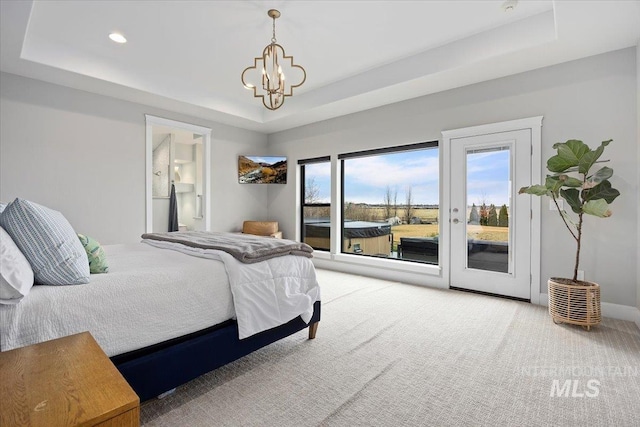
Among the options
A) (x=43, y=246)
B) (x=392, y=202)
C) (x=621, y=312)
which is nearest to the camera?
(x=43, y=246)

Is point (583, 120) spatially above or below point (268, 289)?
above

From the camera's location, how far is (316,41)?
3297 mm

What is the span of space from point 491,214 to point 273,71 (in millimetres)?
2885

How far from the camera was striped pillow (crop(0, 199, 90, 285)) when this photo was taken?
1378 millimetres

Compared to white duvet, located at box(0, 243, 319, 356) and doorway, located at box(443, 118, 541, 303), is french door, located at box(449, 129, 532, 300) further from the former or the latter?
white duvet, located at box(0, 243, 319, 356)

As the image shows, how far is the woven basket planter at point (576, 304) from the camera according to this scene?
2.61 metres

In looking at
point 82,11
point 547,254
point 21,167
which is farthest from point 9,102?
point 547,254

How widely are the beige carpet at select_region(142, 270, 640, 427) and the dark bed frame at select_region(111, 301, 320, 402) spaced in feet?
0.56

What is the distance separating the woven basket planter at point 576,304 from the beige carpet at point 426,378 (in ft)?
0.33

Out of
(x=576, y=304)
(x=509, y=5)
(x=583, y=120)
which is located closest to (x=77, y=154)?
(x=509, y=5)

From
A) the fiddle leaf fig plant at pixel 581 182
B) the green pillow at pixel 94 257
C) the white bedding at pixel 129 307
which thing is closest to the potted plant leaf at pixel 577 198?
the fiddle leaf fig plant at pixel 581 182

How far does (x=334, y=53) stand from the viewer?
3566 millimetres

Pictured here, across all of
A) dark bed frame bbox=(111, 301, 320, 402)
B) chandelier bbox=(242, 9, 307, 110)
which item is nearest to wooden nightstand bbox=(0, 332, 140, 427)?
dark bed frame bbox=(111, 301, 320, 402)

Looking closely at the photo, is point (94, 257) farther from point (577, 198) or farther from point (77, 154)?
point (577, 198)
